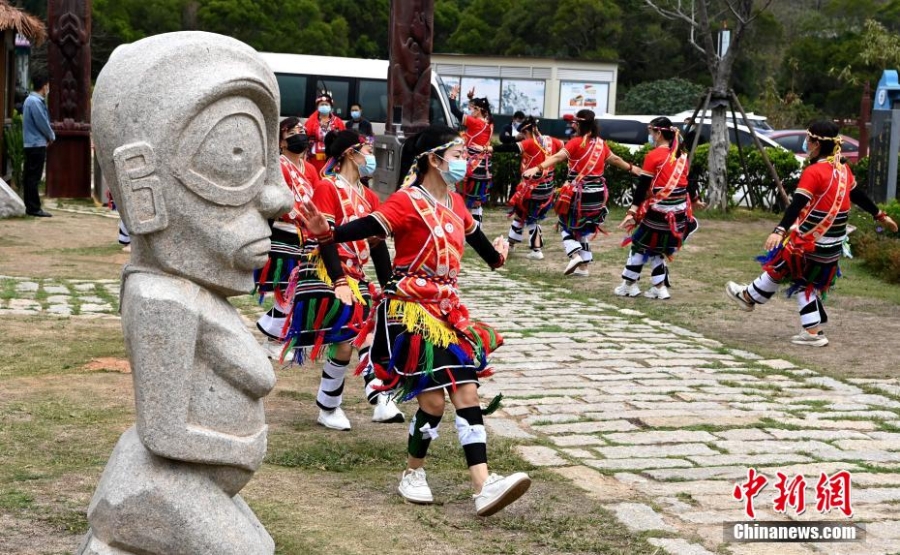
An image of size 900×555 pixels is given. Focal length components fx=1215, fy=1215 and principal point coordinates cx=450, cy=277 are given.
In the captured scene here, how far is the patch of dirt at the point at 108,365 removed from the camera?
8.25 meters

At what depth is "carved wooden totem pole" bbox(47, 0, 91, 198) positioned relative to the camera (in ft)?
61.7

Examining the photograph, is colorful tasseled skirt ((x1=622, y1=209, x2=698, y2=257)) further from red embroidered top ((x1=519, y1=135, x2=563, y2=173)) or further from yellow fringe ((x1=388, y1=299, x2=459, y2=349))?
yellow fringe ((x1=388, y1=299, x2=459, y2=349))

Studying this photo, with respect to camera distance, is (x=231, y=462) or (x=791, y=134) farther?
(x=791, y=134)


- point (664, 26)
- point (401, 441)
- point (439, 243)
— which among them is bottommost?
point (401, 441)

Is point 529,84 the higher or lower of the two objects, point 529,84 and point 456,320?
the higher

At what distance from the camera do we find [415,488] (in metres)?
5.69

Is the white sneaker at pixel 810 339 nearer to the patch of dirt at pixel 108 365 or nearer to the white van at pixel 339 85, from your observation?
the patch of dirt at pixel 108 365

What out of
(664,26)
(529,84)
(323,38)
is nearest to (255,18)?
(323,38)

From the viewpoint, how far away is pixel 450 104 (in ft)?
79.0

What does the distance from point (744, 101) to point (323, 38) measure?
48.5 ft

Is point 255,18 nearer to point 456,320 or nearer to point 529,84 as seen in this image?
point 529,84

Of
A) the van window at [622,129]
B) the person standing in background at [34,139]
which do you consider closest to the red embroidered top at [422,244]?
the person standing in background at [34,139]

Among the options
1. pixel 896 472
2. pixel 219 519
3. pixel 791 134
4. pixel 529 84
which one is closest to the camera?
pixel 219 519

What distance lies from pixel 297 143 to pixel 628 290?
516 cm
